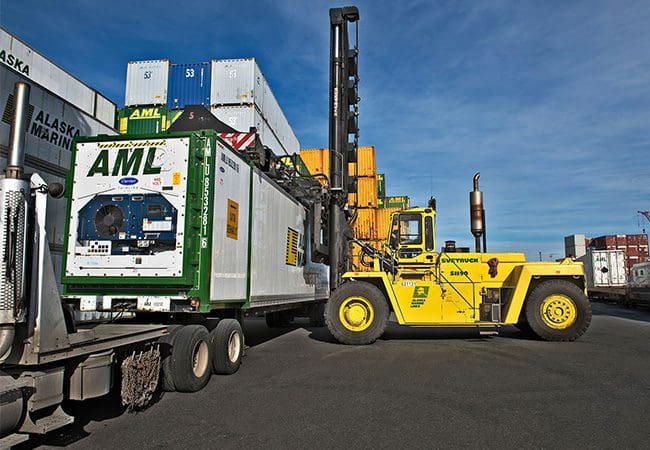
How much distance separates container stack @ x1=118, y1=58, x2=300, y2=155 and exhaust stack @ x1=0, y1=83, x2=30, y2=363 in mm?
15608

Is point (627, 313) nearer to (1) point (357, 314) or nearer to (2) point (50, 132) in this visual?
(1) point (357, 314)

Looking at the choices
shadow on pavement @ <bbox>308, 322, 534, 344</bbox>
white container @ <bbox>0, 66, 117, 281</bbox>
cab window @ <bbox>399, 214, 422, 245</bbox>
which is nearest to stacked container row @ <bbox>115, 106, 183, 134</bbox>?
white container @ <bbox>0, 66, 117, 281</bbox>

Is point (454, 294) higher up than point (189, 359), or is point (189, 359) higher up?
point (454, 294)

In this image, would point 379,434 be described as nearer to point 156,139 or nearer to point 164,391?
point 164,391

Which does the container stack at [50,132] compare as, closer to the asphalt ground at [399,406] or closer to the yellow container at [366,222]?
the asphalt ground at [399,406]

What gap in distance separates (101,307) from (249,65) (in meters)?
15.7

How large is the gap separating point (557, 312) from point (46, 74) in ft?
55.2

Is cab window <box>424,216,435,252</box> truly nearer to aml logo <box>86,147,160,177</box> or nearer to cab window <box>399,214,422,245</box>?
cab window <box>399,214,422,245</box>

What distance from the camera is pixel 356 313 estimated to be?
32.7 ft

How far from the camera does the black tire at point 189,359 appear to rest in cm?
548

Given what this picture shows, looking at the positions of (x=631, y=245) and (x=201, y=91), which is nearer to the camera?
(x=201, y=91)

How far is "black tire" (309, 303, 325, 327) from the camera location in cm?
1316

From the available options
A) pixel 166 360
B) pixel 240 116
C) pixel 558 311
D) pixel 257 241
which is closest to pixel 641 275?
pixel 558 311

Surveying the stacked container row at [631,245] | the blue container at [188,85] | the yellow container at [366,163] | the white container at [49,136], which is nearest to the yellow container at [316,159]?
the yellow container at [366,163]
